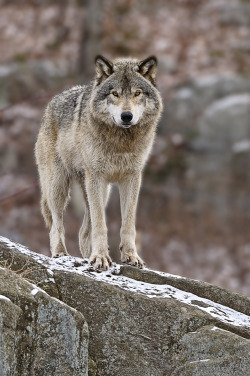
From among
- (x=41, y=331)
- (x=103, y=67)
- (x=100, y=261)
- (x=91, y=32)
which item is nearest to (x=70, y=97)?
(x=103, y=67)

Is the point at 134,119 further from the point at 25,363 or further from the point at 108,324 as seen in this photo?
the point at 25,363

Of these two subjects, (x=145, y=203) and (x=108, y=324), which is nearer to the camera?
(x=108, y=324)

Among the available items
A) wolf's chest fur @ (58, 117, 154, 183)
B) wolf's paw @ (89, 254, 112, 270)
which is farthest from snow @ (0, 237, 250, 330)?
wolf's chest fur @ (58, 117, 154, 183)

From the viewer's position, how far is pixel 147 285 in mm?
6223

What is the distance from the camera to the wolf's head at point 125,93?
7.00m

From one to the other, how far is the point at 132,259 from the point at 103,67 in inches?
87.9

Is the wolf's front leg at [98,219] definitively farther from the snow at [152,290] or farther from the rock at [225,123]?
the rock at [225,123]

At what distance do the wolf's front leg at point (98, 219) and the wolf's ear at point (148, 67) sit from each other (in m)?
1.33

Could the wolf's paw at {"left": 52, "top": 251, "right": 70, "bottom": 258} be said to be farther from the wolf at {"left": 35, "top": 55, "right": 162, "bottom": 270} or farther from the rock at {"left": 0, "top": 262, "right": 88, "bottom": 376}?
the rock at {"left": 0, "top": 262, "right": 88, "bottom": 376}

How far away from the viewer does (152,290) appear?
20.0ft

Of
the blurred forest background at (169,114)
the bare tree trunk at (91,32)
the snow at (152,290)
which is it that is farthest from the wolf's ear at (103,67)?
the bare tree trunk at (91,32)

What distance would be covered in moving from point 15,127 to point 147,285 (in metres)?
15.7

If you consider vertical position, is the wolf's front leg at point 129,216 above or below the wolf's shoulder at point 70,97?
below

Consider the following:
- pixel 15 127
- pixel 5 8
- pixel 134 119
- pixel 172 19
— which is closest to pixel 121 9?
pixel 172 19
